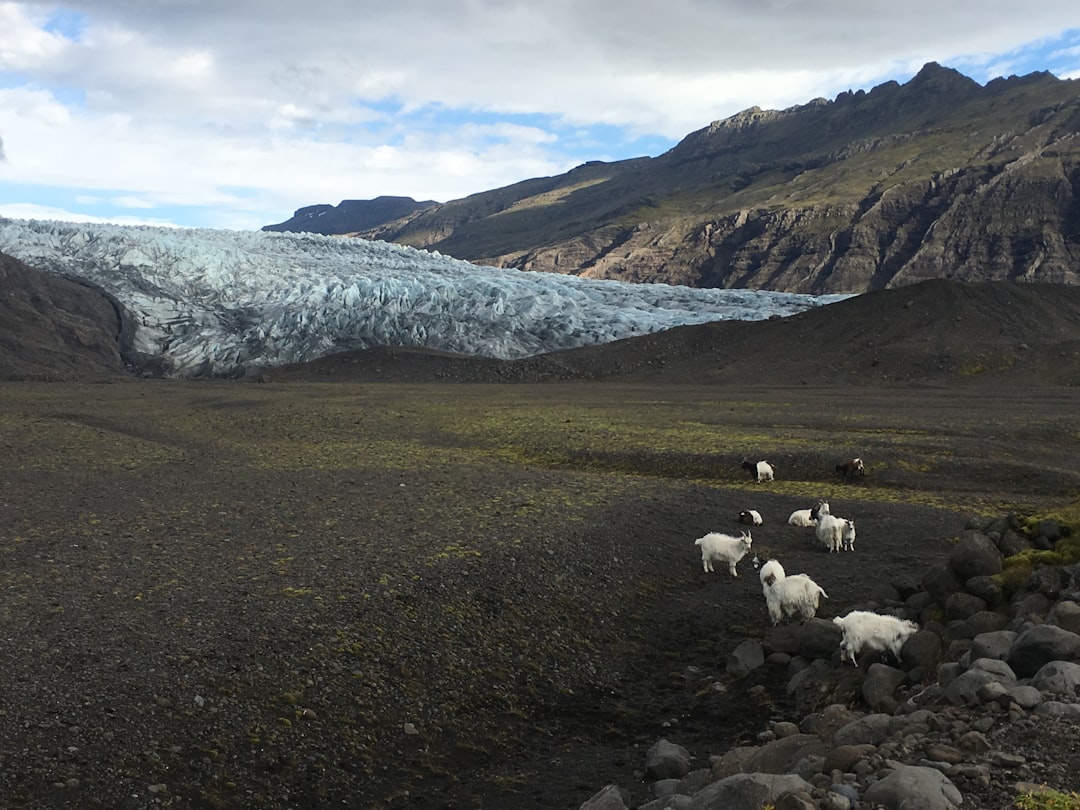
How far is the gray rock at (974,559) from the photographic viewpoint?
12609 millimetres

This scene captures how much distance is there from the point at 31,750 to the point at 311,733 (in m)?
2.72

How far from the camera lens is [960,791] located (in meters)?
6.34

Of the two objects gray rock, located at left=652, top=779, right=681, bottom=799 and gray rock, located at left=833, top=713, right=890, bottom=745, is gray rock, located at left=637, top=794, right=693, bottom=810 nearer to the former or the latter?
gray rock, located at left=652, top=779, right=681, bottom=799

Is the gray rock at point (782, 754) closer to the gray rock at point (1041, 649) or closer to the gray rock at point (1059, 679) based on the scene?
the gray rock at point (1059, 679)

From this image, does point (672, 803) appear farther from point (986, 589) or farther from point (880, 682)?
point (986, 589)

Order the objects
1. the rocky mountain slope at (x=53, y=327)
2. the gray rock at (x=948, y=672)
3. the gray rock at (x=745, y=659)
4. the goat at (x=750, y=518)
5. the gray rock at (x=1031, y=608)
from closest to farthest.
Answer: the gray rock at (x=948, y=672)
the gray rock at (x=1031, y=608)
the gray rock at (x=745, y=659)
the goat at (x=750, y=518)
the rocky mountain slope at (x=53, y=327)

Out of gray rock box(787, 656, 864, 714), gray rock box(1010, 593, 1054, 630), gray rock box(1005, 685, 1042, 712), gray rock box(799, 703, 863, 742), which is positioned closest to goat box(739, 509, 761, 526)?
gray rock box(787, 656, 864, 714)

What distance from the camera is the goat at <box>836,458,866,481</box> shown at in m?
26.2

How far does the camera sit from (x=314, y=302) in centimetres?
8562

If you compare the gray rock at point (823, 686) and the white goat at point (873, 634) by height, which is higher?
the white goat at point (873, 634)

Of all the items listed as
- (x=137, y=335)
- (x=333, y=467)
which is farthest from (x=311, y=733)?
(x=137, y=335)

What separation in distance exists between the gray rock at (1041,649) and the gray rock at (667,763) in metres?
3.47

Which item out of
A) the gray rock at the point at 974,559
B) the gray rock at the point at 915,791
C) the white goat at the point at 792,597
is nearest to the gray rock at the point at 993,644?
the gray rock at the point at 974,559

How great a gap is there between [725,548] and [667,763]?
7.96m
